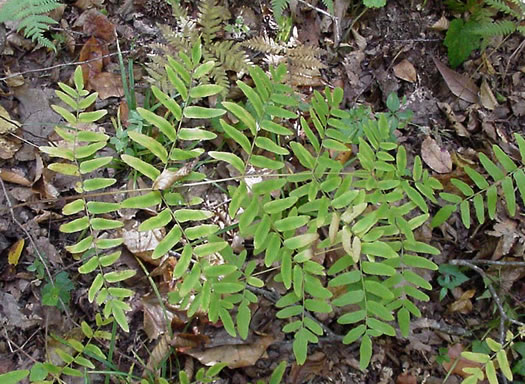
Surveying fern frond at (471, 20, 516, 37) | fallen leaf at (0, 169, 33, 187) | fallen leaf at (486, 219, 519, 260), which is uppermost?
fern frond at (471, 20, 516, 37)

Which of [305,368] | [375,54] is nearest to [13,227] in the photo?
[305,368]

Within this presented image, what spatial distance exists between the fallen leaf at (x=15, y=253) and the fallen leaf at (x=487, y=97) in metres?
2.84

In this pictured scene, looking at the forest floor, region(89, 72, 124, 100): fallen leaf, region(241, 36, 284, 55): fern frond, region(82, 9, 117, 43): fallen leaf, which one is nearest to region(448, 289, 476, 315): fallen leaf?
the forest floor

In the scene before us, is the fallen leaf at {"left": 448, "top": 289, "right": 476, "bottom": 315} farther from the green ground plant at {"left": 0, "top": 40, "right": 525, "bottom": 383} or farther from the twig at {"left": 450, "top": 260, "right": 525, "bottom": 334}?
the green ground plant at {"left": 0, "top": 40, "right": 525, "bottom": 383}

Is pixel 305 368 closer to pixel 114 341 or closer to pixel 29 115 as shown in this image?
pixel 114 341

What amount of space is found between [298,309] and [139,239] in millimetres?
1005

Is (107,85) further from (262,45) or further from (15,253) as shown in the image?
(15,253)

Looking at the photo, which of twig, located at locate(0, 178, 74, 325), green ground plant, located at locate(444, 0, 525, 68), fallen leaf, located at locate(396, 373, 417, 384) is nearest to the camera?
twig, located at locate(0, 178, 74, 325)

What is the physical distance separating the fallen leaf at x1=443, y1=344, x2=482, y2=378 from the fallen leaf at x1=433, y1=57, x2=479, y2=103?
154 cm

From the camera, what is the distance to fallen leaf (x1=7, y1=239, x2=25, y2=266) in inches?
97.1

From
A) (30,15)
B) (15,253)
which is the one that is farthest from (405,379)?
(30,15)

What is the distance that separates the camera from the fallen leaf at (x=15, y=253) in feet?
8.09

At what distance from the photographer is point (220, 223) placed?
2729 millimetres

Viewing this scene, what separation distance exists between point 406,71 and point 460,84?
361mm
